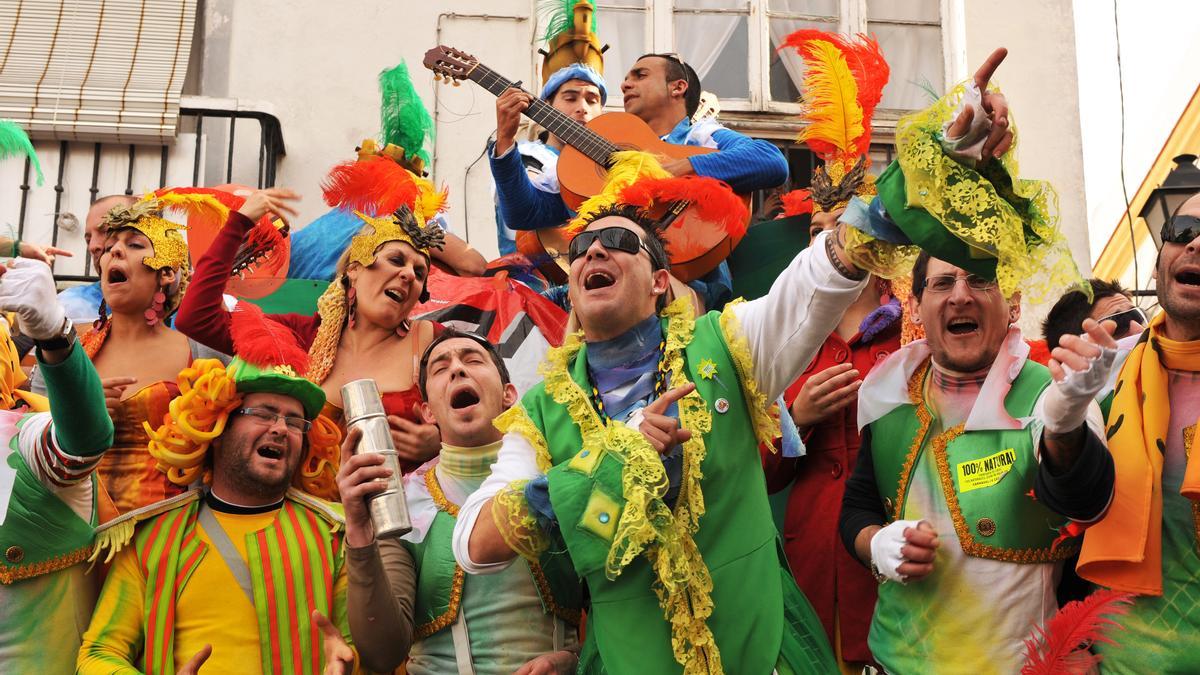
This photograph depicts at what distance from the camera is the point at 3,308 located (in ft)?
14.2

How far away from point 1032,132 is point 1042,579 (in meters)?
5.97

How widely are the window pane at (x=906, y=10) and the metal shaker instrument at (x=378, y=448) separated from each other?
679 cm

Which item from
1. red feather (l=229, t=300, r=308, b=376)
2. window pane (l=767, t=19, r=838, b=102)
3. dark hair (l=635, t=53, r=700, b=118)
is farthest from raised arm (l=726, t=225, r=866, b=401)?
window pane (l=767, t=19, r=838, b=102)

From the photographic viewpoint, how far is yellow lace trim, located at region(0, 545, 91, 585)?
15.1 ft

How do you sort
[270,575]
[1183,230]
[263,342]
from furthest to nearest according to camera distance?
1. [263,342]
2. [270,575]
3. [1183,230]

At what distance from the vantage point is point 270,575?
15.2ft

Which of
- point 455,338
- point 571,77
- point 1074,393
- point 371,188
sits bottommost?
point 1074,393

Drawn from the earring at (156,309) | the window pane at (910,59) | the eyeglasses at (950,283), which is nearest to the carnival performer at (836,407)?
the eyeglasses at (950,283)

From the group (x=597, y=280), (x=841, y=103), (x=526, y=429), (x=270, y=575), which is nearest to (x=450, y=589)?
(x=270, y=575)

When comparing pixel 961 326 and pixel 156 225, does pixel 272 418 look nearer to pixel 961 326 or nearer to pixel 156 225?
pixel 156 225

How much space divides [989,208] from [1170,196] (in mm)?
3913

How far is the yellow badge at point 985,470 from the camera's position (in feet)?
14.1

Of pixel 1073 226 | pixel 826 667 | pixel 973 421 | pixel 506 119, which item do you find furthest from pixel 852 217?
pixel 1073 226

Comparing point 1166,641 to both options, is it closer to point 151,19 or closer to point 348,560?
point 348,560
